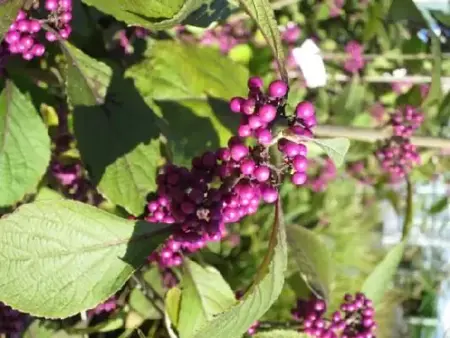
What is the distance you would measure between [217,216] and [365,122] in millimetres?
1383

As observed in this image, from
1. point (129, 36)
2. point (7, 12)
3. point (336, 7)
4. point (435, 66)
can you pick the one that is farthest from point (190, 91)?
point (336, 7)

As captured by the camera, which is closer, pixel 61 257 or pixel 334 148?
pixel 334 148

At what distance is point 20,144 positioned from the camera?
1.02m

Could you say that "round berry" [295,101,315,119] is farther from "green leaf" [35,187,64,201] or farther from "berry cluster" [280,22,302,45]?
"berry cluster" [280,22,302,45]

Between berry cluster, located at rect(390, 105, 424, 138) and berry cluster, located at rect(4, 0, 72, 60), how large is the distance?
Result: 2.47 ft

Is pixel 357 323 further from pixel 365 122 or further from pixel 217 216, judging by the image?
pixel 365 122

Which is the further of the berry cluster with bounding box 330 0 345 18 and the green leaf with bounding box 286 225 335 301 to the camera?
the berry cluster with bounding box 330 0 345 18

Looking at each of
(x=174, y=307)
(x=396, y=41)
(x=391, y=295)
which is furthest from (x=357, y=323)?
(x=391, y=295)

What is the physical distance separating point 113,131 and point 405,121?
2.48ft

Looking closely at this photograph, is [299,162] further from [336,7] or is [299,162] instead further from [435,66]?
[336,7]

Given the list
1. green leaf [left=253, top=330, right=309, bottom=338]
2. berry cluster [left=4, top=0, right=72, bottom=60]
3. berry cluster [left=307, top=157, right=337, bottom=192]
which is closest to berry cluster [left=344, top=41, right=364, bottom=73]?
berry cluster [left=307, top=157, right=337, bottom=192]

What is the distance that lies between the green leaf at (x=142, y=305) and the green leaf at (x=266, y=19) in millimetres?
576

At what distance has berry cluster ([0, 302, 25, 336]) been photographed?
1.09 metres

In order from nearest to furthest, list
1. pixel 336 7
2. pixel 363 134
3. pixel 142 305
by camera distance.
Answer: pixel 142 305 → pixel 363 134 → pixel 336 7
